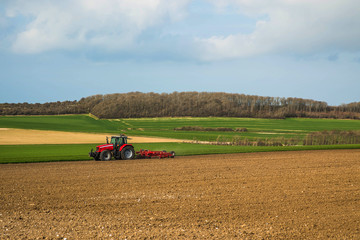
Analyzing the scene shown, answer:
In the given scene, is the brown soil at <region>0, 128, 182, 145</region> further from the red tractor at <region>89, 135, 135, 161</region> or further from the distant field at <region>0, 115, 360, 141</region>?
the red tractor at <region>89, 135, 135, 161</region>

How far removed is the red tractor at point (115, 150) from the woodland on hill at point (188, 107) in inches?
3189

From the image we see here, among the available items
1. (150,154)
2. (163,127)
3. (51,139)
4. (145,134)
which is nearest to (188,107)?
(163,127)

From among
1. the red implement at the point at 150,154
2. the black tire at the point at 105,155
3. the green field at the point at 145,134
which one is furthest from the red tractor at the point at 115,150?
the green field at the point at 145,134

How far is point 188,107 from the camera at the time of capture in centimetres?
12212

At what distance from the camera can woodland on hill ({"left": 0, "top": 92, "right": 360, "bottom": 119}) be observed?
112m

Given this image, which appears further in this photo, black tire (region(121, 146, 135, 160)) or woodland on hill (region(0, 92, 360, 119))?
woodland on hill (region(0, 92, 360, 119))

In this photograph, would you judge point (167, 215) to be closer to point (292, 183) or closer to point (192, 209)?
point (192, 209)

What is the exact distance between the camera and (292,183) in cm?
1700

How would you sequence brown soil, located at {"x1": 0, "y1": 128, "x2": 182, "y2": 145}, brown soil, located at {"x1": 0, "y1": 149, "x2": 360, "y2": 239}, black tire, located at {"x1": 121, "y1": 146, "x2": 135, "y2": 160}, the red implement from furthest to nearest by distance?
brown soil, located at {"x1": 0, "y1": 128, "x2": 182, "y2": 145} < the red implement < black tire, located at {"x1": 121, "y1": 146, "x2": 135, "y2": 160} < brown soil, located at {"x1": 0, "y1": 149, "x2": 360, "y2": 239}

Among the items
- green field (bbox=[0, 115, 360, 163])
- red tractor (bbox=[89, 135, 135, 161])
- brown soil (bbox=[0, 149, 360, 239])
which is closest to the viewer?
brown soil (bbox=[0, 149, 360, 239])

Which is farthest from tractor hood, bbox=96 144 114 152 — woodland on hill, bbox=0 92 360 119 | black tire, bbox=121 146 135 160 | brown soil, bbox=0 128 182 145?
woodland on hill, bbox=0 92 360 119

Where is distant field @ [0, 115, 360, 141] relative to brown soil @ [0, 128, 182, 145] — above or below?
above

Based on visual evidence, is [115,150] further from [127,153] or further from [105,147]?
[127,153]

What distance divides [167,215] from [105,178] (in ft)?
24.4
